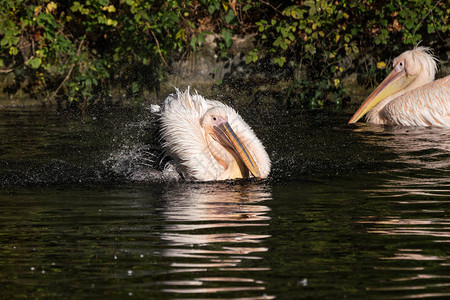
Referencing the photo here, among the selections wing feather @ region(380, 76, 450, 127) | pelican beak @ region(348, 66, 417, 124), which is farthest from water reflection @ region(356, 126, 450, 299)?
pelican beak @ region(348, 66, 417, 124)

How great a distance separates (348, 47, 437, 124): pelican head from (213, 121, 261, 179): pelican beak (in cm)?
377

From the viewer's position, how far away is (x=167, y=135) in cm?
593

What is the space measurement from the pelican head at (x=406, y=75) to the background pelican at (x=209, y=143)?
11.8 ft

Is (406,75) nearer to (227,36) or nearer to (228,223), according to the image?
(227,36)

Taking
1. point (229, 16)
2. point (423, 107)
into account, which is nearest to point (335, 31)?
point (229, 16)

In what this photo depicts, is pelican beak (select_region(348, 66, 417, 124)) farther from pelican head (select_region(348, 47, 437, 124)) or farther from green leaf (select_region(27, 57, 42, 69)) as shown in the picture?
green leaf (select_region(27, 57, 42, 69))

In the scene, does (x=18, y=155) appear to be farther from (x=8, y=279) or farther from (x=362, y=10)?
(x=362, y=10)

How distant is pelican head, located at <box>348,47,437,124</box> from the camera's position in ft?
30.5

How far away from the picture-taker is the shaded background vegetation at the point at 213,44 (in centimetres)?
985

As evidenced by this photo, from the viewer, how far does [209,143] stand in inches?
237

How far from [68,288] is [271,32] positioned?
7.83m

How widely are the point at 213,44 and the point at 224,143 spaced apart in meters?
4.67

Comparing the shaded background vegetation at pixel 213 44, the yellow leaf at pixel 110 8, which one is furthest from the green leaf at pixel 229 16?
the yellow leaf at pixel 110 8

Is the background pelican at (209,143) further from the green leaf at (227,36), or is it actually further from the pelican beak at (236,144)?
the green leaf at (227,36)
